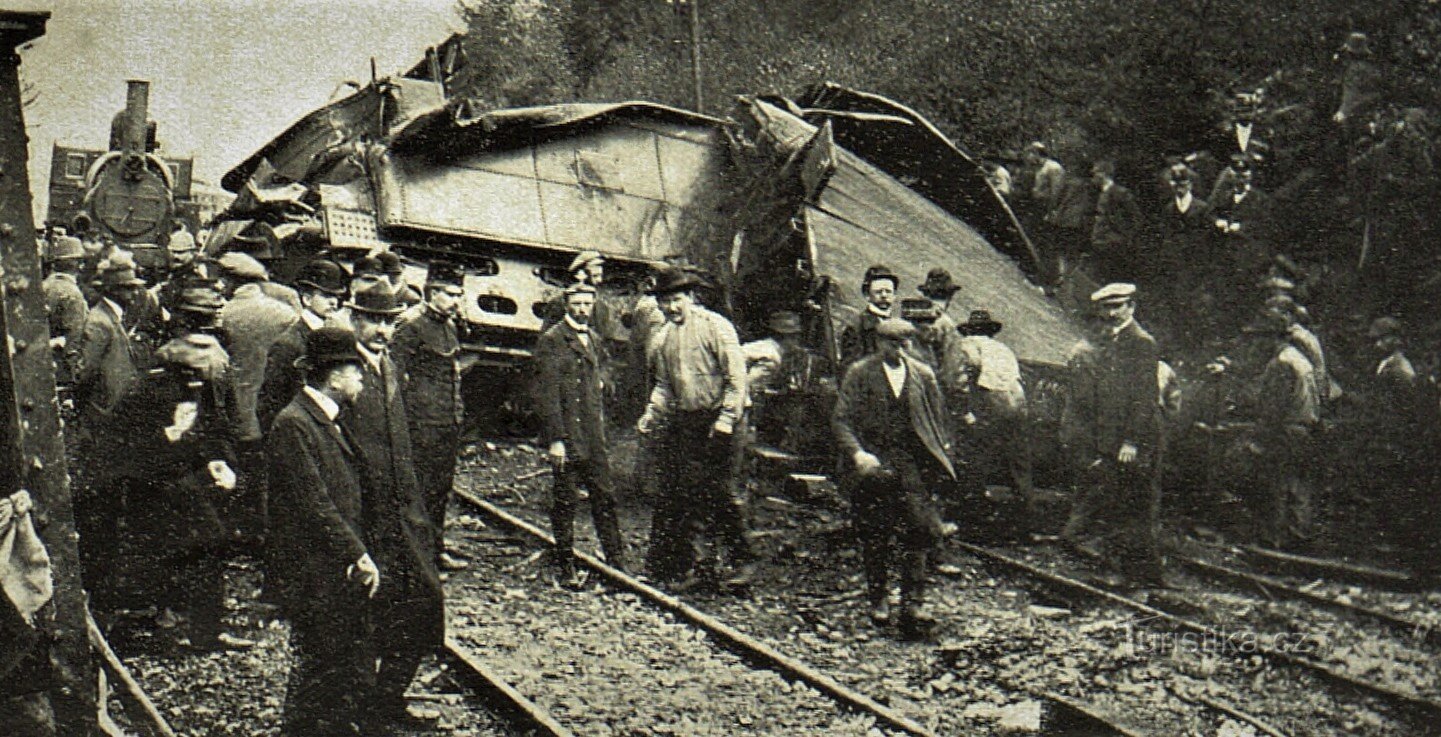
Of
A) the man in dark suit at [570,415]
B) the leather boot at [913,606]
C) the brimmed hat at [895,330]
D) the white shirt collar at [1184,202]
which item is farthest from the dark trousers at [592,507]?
the white shirt collar at [1184,202]

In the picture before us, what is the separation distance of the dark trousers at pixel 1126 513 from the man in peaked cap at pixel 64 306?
6713 millimetres

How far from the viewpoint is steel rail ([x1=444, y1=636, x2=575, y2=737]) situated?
479 centimetres

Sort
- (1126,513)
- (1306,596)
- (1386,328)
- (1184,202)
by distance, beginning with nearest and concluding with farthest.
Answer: (1306,596) → (1126,513) → (1386,328) → (1184,202)

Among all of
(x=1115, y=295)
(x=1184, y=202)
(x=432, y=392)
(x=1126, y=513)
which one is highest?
(x=1184, y=202)

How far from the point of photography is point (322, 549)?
12.4ft

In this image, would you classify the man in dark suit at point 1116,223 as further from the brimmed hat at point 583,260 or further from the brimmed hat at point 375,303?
the brimmed hat at point 375,303

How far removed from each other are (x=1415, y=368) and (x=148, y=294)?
10.8m

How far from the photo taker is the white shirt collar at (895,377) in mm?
6324

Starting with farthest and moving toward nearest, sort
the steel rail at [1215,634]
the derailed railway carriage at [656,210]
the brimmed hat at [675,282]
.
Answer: the derailed railway carriage at [656,210] → the brimmed hat at [675,282] → the steel rail at [1215,634]

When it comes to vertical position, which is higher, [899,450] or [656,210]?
[656,210]

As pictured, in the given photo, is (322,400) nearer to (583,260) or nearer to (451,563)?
(451,563)

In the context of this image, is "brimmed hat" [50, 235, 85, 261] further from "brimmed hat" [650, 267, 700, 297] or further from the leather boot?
the leather boot

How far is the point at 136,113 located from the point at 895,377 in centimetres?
532

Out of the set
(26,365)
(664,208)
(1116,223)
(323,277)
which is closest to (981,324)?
(664,208)
